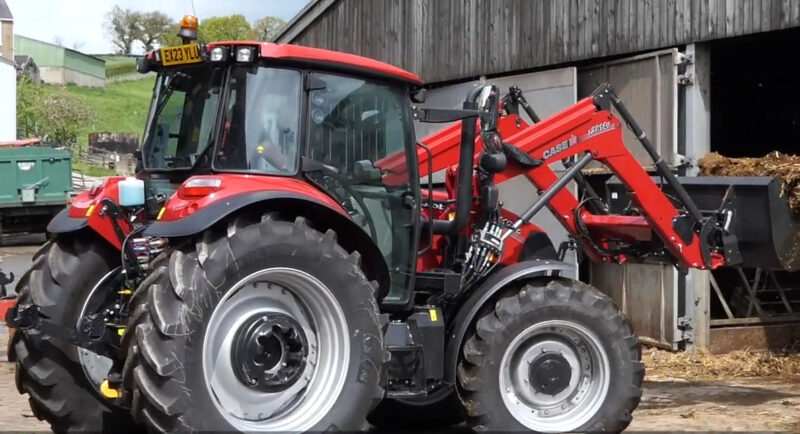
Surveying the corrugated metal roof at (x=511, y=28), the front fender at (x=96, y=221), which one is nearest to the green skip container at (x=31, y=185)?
the corrugated metal roof at (x=511, y=28)

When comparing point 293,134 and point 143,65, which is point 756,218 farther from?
point 143,65

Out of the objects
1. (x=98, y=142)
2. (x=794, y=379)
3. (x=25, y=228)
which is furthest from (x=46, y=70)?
(x=794, y=379)

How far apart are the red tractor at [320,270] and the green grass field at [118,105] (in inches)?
2052

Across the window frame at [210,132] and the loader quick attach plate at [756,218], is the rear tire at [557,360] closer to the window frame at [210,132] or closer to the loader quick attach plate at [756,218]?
the loader quick attach plate at [756,218]

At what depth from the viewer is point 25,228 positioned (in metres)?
26.6

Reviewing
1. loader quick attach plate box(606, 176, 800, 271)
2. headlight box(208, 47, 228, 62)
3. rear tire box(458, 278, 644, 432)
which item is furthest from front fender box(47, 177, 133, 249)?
loader quick attach plate box(606, 176, 800, 271)

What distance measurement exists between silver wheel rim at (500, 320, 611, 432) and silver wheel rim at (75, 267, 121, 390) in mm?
2360

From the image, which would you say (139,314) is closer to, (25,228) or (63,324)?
(63,324)

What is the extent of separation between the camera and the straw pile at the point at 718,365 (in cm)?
1057

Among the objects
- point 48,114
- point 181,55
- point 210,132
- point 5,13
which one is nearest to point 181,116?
point 181,55

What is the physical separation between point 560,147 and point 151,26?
254ft

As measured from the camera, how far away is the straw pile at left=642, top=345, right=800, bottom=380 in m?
10.6

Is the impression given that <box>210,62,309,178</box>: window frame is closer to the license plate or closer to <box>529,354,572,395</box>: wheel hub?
the license plate

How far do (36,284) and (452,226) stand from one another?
2519 millimetres
